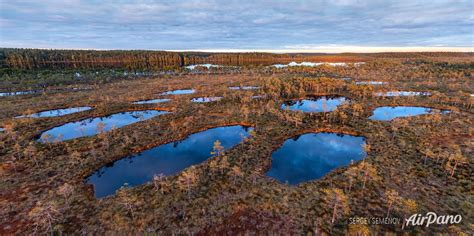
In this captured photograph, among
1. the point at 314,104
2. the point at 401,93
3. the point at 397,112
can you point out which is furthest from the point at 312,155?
the point at 401,93

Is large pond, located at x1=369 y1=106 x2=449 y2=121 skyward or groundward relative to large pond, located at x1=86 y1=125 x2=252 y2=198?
skyward

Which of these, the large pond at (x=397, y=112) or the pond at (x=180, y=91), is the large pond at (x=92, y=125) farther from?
the large pond at (x=397, y=112)

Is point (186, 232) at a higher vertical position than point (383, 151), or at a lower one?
lower

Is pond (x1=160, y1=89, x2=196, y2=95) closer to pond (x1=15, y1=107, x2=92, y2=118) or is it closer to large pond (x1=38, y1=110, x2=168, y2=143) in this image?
large pond (x1=38, y1=110, x2=168, y2=143)

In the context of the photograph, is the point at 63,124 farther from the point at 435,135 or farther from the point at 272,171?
the point at 435,135

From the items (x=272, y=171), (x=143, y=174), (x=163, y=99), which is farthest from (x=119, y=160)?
(x=163, y=99)

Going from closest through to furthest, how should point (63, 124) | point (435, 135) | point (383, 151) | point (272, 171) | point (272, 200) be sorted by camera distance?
point (272, 200) → point (272, 171) → point (383, 151) → point (435, 135) → point (63, 124)

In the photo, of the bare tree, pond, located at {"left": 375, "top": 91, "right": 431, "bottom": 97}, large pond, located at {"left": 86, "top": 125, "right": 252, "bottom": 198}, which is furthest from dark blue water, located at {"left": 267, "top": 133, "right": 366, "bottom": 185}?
pond, located at {"left": 375, "top": 91, "right": 431, "bottom": 97}
